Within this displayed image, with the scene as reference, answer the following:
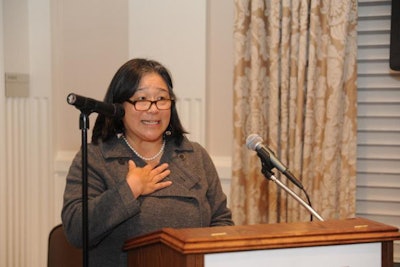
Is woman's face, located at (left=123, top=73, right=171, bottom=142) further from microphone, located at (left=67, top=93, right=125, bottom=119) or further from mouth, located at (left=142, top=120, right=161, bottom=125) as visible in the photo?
microphone, located at (left=67, top=93, right=125, bottom=119)

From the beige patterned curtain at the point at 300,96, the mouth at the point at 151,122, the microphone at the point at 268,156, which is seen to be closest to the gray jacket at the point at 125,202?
the mouth at the point at 151,122

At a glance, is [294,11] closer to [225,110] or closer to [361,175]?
[225,110]

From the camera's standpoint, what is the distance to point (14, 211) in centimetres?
358

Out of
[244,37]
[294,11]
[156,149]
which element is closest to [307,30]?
[294,11]

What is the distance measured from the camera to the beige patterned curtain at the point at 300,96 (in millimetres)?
2896

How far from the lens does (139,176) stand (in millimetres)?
1982

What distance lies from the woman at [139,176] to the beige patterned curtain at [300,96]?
0.79m

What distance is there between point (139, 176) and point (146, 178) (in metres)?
0.04

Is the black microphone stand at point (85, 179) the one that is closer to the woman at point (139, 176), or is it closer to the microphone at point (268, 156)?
the woman at point (139, 176)

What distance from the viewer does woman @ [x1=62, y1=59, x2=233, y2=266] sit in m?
1.92

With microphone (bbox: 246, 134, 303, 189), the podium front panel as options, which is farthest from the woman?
the podium front panel

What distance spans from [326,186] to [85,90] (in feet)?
5.05

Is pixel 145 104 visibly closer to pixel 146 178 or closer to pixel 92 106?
pixel 146 178

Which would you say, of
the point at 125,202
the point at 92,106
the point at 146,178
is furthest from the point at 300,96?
the point at 92,106
